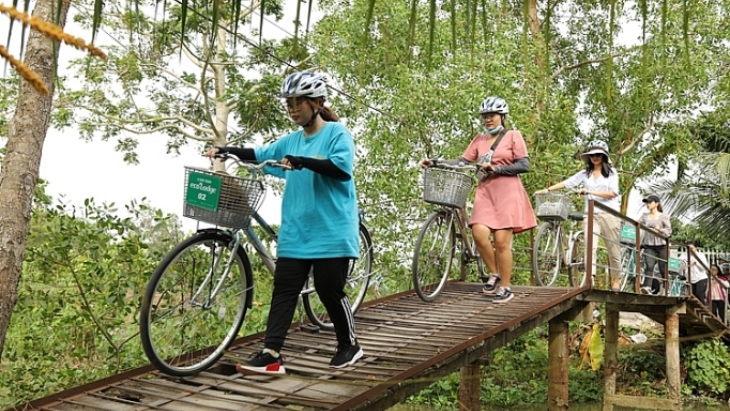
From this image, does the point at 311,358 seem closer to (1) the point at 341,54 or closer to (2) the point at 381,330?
(2) the point at 381,330

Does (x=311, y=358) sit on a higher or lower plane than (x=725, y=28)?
lower

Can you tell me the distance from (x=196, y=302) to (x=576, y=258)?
15.6 ft

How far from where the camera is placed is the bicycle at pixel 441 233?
5426 millimetres

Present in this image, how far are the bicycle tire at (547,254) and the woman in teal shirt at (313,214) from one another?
3880mm

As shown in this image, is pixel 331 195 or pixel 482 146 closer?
pixel 331 195

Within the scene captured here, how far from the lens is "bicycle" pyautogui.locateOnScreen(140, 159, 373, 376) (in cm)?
330

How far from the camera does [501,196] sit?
546 centimetres

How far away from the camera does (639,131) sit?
487 inches

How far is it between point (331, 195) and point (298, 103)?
1.34ft

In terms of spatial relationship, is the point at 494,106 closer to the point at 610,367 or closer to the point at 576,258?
the point at 576,258

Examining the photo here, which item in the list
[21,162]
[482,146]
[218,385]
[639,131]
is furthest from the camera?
[639,131]

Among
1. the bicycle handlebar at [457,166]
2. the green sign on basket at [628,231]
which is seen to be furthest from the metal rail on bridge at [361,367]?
the green sign on basket at [628,231]

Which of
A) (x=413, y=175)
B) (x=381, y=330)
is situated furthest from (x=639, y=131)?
(x=381, y=330)

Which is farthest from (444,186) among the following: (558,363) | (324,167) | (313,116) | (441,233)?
(558,363)
